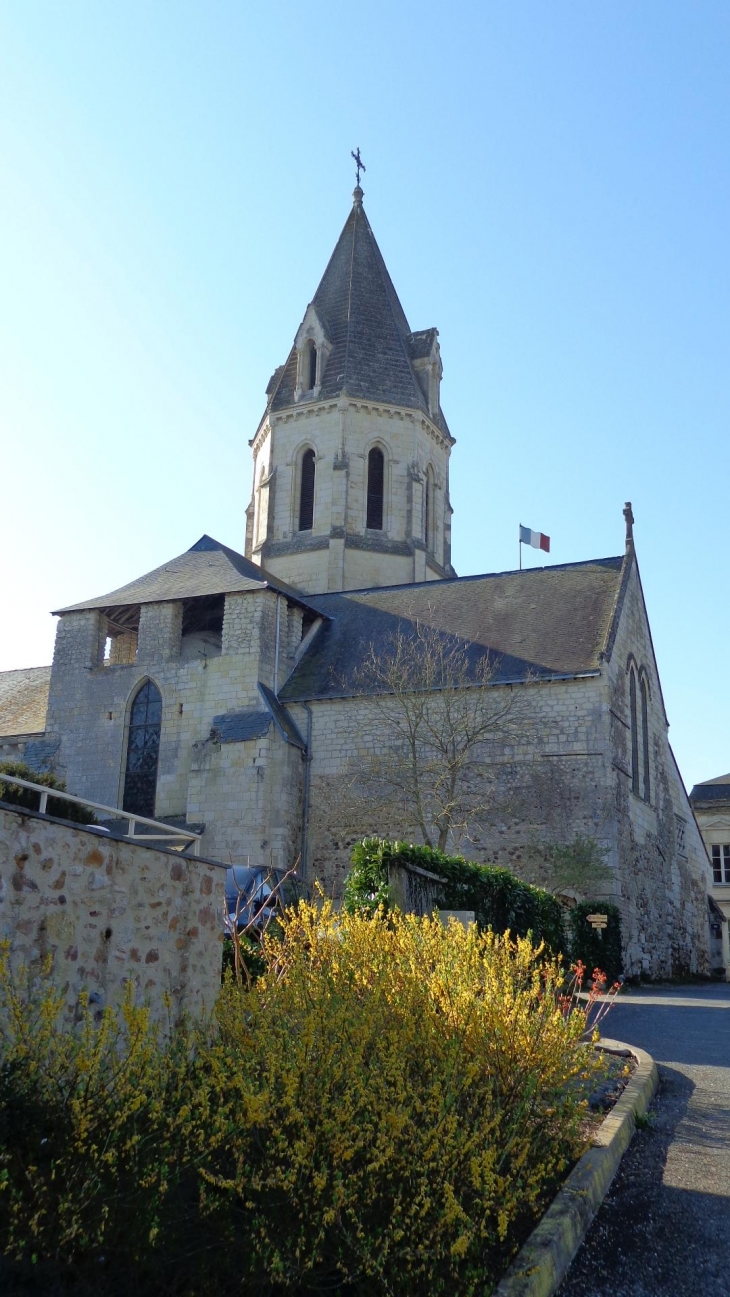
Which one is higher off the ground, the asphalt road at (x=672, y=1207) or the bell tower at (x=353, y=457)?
the bell tower at (x=353, y=457)

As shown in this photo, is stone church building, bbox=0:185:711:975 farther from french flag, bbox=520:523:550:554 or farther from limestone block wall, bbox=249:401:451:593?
french flag, bbox=520:523:550:554

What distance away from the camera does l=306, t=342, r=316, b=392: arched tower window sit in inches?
1266

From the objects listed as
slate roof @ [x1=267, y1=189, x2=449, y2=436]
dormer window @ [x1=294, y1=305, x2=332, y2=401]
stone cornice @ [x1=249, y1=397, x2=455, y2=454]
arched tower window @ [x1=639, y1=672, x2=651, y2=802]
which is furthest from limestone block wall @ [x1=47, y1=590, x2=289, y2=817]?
dormer window @ [x1=294, y1=305, x2=332, y2=401]

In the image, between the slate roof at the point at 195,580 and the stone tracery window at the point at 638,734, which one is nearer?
the stone tracery window at the point at 638,734

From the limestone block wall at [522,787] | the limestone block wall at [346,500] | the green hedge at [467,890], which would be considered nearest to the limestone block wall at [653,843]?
the limestone block wall at [522,787]

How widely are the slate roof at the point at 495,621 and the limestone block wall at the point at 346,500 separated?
396cm

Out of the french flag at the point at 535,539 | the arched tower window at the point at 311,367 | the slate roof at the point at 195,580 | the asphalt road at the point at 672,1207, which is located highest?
the arched tower window at the point at 311,367

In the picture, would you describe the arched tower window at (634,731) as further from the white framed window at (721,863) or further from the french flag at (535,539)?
the white framed window at (721,863)

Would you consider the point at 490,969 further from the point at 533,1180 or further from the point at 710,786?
the point at 710,786

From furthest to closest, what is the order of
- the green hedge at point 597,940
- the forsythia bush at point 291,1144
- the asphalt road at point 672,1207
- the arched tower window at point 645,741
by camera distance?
the arched tower window at point 645,741 → the green hedge at point 597,940 → the asphalt road at point 672,1207 → the forsythia bush at point 291,1144

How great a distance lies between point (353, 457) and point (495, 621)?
9.46m

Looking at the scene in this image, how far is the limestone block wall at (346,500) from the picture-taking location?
29.7 m

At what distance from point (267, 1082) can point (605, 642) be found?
55.0ft

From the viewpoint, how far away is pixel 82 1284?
3336 mm
